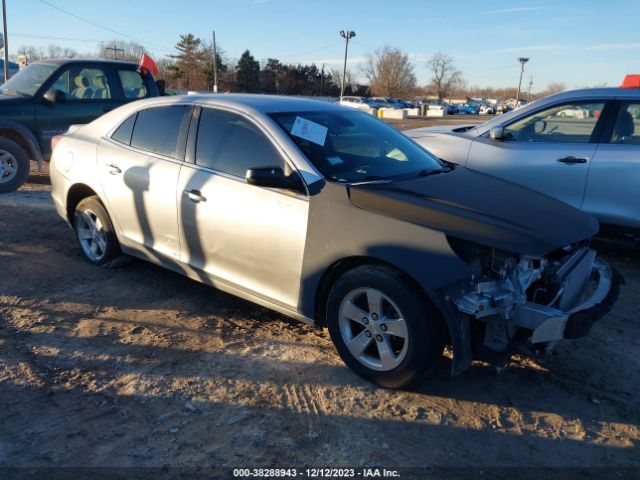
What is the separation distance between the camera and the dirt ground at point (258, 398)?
2656 millimetres

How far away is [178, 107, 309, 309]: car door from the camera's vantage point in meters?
3.44

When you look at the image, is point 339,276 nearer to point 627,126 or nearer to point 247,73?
point 627,126

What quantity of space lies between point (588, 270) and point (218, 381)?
2.43 metres

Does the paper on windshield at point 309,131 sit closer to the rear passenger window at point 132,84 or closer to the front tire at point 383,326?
the front tire at point 383,326

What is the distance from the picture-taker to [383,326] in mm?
3072

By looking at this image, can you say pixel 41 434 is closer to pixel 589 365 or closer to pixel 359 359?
pixel 359 359

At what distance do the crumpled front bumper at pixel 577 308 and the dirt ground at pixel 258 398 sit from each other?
0.48m

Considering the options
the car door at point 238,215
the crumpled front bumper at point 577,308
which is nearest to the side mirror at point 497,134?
the crumpled front bumper at point 577,308

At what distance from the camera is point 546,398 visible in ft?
10.5

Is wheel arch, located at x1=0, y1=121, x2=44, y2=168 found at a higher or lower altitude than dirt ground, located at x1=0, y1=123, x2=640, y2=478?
higher

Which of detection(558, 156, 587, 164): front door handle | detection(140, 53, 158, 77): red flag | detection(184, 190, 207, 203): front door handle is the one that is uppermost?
detection(140, 53, 158, 77): red flag

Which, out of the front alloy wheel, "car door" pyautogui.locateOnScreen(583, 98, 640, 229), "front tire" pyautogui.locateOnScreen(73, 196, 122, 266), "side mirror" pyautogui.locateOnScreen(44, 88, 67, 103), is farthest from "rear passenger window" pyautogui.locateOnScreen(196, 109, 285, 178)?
"side mirror" pyautogui.locateOnScreen(44, 88, 67, 103)

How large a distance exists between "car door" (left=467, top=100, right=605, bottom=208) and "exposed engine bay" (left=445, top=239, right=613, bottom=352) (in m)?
2.55

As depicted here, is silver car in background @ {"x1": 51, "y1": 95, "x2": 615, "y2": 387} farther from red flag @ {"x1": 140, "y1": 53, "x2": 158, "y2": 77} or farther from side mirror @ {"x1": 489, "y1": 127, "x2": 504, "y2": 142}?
red flag @ {"x1": 140, "y1": 53, "x2": 158, "y2": 77}
